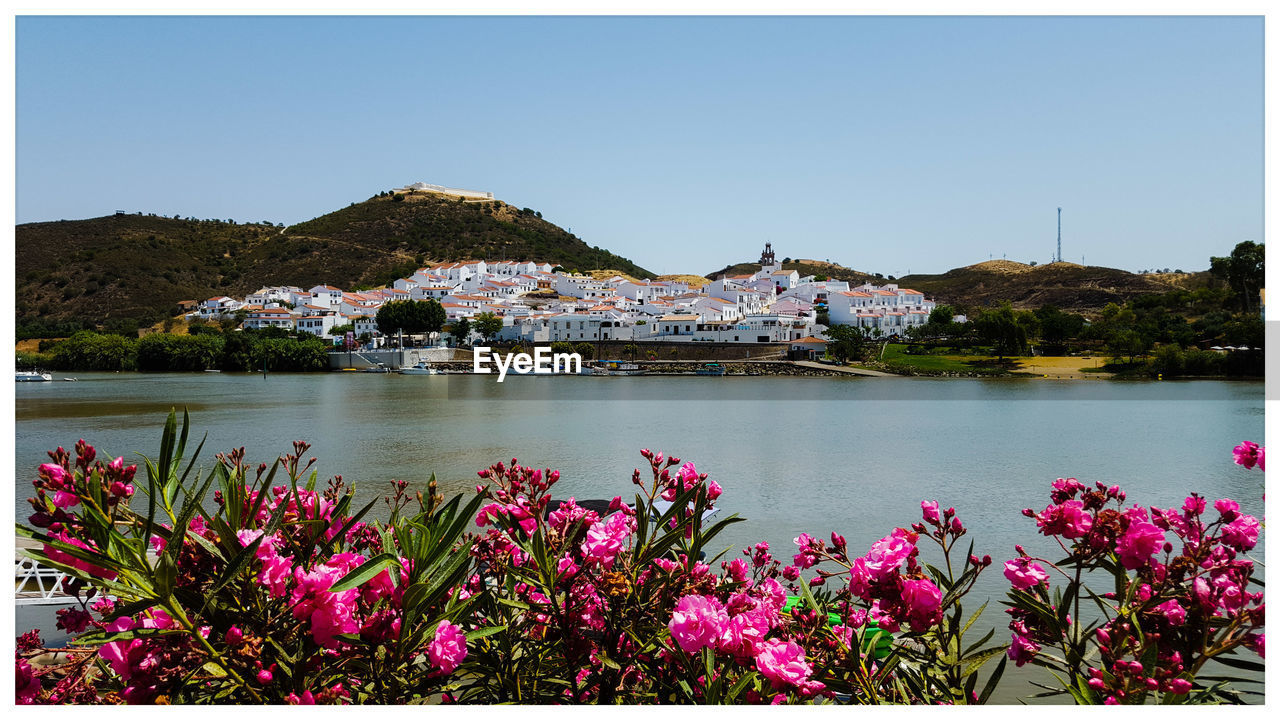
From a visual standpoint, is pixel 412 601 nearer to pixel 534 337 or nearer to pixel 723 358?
pixel 723 358

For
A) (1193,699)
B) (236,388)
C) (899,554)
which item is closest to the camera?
(899,554)

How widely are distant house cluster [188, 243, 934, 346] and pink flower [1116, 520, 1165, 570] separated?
4210 centimetres

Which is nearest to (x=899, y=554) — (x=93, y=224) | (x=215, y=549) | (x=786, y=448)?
(x=215, y=549)

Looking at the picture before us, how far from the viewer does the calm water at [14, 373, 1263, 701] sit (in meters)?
10.2

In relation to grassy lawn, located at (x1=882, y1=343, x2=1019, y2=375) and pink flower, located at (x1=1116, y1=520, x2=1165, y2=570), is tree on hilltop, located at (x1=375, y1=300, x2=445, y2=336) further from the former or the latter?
pink flower, located at (x1=1116, y1=520, x2=1165, y2=570)

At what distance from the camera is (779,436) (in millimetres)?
17062

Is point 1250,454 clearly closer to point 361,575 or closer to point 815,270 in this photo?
point 361,575

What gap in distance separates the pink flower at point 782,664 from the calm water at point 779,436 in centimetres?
314

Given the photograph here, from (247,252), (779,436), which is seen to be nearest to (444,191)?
(247,252)

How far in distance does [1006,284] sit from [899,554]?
71263 millimetres

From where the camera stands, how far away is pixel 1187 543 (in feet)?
3.92

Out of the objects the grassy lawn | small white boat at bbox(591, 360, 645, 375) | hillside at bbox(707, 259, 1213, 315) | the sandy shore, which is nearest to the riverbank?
small white boat at bbox(591, 360, 645, 375)

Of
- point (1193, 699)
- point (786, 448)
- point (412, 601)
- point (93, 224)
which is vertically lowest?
point (786, 448)
